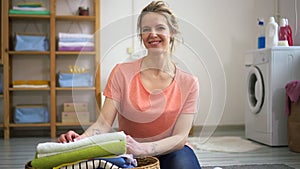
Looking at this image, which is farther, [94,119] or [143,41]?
[94,119]

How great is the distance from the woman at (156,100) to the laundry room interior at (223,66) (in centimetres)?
96

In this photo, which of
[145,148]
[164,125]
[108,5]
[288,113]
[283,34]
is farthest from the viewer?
[108,5]

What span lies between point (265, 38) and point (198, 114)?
2.17 meters

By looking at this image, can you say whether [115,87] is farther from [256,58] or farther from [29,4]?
[29,4]

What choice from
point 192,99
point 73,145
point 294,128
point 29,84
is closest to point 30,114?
point 29,84

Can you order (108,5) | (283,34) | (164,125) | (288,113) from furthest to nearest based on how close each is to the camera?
1. (108,5)
2. (283,34)
3. (288,113)
4. (164,125)

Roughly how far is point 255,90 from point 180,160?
215 cm

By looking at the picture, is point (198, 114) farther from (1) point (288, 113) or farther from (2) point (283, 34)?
(2) point (283, 34)

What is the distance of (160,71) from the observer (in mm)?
1314

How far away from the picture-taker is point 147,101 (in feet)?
4.08

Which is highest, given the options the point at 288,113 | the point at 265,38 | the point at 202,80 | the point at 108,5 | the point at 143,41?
the point at 108,5

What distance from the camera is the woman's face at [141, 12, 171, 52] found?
3.64 ft

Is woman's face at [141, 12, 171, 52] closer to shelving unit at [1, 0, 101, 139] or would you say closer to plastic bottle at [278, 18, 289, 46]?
plastic bottle at [278, 18, 289, 46]

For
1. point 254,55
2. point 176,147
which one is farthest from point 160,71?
point 254,55
